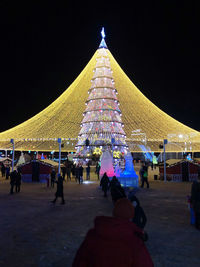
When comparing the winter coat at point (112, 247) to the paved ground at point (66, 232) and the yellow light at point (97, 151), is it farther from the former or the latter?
the yellow light at point (97, 151)

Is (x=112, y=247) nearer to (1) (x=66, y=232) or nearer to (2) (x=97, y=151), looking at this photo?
(1) (x=66, y=232)

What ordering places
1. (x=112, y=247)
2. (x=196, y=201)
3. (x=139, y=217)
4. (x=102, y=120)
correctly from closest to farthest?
(x=112, y=247), (x=139, y=217), (x=196, y=201), (x=102, y=120)

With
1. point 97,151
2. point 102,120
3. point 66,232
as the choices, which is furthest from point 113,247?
point 102,120

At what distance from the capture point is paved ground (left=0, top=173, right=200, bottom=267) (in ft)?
15.7

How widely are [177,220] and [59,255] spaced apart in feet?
14.6

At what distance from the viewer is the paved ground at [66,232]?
15.7 ft

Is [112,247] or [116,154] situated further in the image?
[116,154]

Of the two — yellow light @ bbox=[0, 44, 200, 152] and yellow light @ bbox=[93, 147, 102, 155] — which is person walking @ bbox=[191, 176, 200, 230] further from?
yellow light @ bbox=[0, 44, 200, 152]

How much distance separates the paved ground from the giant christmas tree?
17536 mm

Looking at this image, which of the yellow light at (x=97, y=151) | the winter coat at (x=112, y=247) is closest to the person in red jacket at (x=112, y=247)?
the winter coat at (x=112, y=247)

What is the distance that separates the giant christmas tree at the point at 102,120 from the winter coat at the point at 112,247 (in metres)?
25.2

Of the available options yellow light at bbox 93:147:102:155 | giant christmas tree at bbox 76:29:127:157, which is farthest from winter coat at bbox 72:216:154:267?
yellow light at bbox 93:147:102:155

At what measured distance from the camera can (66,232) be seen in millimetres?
6461

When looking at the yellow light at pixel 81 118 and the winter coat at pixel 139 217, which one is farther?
the yellow light at pixel 81 118
